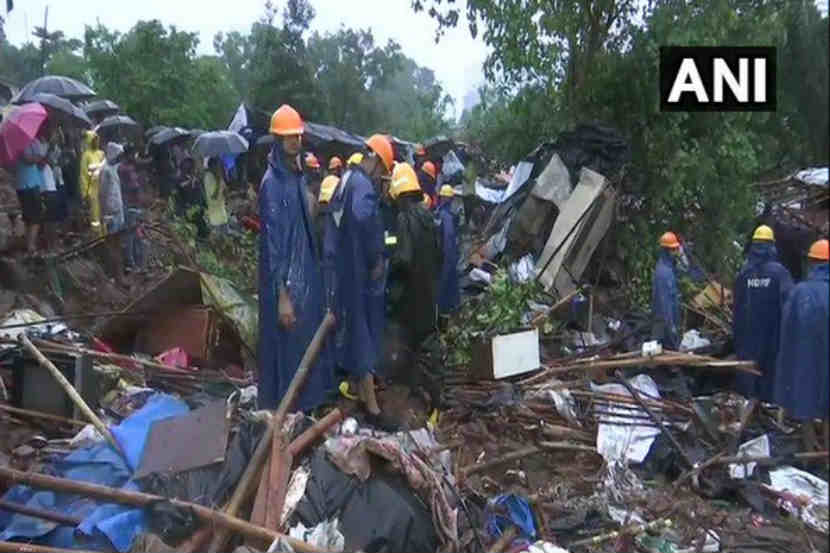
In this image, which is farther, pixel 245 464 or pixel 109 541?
pixel 245 464

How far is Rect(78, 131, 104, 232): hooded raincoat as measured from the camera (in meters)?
9.70

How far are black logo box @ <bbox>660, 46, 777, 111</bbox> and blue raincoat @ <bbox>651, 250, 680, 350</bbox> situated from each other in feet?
4.10

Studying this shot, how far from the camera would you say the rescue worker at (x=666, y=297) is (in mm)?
2422

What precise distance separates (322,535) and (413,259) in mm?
2418

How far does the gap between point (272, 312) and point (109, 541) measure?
1728 mm

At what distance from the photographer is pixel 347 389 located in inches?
213

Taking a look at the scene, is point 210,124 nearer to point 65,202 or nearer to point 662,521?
point 65,202

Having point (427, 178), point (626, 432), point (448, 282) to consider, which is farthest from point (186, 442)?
point (427, 178)

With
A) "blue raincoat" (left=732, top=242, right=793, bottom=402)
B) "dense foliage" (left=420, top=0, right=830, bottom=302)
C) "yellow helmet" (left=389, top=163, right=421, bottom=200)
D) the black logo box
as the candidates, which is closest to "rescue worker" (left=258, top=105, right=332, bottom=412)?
"yellow helmet" (left=389, top=163, right=421, bottom=200)

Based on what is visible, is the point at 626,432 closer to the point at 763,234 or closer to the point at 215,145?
the point at 763,234

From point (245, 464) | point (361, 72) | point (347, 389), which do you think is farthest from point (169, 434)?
point (361, 72)

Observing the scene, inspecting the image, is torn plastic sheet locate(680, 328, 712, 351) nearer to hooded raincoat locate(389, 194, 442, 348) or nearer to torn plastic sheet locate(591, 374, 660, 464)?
torn plastic sheet locate(591, 374, 660, 464)

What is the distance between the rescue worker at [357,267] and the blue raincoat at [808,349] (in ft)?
13.2

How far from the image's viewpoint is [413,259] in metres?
5.57
